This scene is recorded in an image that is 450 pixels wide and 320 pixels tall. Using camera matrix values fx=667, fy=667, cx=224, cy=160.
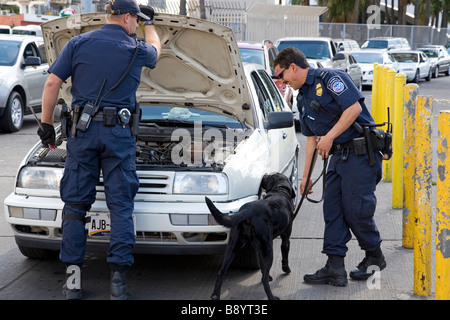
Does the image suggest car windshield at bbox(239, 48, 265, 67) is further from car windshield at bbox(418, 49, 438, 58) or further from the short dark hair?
car windshield at bbox(418, 49, 438, 58)

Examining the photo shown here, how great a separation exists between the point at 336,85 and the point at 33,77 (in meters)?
10.1

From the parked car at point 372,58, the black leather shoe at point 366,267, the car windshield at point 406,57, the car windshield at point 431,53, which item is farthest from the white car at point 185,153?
the car windshield at point 431,53

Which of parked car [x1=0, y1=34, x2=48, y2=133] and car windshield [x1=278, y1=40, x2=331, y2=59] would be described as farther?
car windshield [x1=278, y1=40, x2=331, y2=59]

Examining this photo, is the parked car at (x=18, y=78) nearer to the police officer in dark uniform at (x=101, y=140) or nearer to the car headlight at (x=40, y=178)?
the car headlight at (x=40, y=178)

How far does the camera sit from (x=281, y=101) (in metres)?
7.24

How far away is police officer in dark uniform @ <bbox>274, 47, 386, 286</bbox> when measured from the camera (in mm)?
4746

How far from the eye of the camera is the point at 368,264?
505cm

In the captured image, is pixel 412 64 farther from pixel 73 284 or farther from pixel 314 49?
pixel 73 284

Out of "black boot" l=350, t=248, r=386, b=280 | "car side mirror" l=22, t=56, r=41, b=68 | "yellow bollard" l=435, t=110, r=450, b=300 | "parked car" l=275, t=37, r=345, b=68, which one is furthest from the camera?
"parked car" l=275, t=37, r=345, b=68

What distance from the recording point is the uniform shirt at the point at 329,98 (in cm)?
471

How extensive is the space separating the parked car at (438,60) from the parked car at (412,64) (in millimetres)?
3052

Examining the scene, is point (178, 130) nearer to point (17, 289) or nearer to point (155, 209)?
point (155, 209)

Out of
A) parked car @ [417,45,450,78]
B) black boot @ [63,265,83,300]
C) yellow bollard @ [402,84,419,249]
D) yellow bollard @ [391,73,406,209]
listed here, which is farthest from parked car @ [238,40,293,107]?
parked car @ [417,45,450,78]

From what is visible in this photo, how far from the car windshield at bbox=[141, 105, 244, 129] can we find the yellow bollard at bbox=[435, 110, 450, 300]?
88.1 inches
